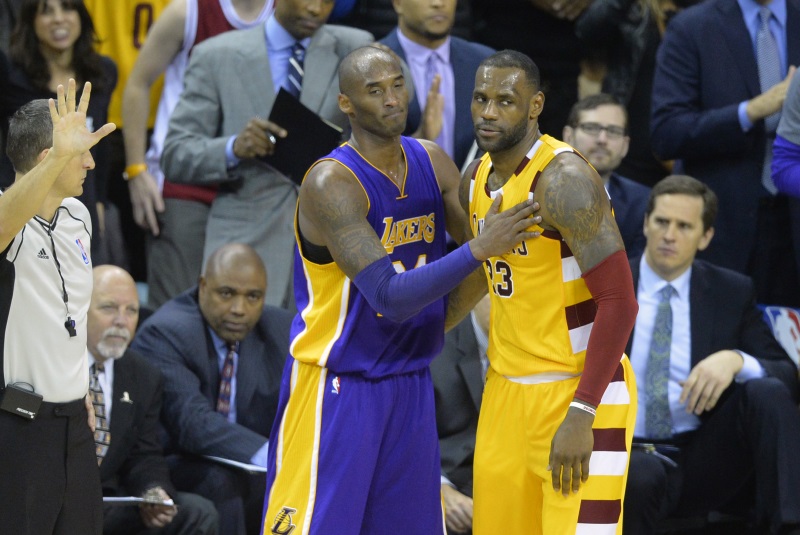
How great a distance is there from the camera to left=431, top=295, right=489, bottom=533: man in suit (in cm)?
596

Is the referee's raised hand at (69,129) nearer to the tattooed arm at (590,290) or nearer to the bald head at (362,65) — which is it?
the bald head at (362,65)

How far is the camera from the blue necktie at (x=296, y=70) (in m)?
6.51

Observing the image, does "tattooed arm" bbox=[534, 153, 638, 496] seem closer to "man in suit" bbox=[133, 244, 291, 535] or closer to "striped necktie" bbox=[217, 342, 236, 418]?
"man in suit" bbox=[133, 244, 291, 535]

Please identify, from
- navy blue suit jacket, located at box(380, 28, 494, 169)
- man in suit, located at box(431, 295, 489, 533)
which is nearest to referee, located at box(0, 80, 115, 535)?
man in suit, located at box(431, 295, 489, 533)

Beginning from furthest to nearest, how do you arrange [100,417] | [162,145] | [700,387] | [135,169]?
[162,145]
[135,169]
[700,387]
[100,417]

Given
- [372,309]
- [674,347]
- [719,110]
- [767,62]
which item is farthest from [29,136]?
[767,62]

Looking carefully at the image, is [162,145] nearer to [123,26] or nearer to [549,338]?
[123,26]

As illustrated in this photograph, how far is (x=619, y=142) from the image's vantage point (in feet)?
22.4

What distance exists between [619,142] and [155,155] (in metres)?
2.54

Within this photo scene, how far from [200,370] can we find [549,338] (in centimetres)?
238

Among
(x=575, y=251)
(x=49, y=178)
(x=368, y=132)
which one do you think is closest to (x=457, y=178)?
(x=368, y=132)

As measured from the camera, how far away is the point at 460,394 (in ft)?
19.9

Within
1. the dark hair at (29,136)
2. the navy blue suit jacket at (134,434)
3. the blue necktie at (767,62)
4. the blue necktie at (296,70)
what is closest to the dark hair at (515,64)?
the dark hair at (29,136)

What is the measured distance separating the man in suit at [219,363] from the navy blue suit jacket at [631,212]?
187 cm
